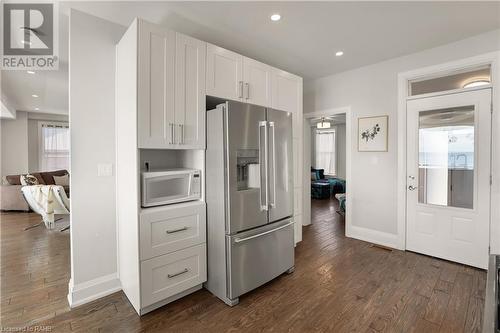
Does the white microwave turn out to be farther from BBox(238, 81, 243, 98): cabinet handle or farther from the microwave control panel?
BBox(238, 81, 243, 98): cabinet handle

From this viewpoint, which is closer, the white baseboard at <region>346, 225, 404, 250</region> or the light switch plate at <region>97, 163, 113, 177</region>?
the light switch plate at <region>97, 163, 113, 177</region>

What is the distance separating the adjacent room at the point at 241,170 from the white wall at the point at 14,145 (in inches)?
195

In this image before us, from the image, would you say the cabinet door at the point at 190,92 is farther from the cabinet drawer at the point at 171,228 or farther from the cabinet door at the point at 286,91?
the cabinet door at the point at 286,91

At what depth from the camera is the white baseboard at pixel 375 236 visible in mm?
3518

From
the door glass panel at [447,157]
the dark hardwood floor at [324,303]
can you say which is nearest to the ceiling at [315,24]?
the door glass panel at [447,157]

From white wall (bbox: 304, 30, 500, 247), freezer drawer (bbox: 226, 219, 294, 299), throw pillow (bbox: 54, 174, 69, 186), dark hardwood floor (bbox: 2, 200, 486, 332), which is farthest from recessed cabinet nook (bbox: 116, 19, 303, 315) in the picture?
throw pillow (bbox: 54, 174, 69, 186)

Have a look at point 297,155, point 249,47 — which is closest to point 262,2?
point 249,47

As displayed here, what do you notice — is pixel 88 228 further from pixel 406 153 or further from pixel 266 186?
pixel 406 153

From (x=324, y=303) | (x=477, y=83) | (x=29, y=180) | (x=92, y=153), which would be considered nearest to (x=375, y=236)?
(x=324, y=303)

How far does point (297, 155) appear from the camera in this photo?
3502mm

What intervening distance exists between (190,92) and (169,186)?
36.9 inches

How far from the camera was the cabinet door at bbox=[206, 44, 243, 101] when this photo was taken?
7.98ft

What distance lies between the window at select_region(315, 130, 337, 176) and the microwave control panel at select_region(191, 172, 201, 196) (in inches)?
302

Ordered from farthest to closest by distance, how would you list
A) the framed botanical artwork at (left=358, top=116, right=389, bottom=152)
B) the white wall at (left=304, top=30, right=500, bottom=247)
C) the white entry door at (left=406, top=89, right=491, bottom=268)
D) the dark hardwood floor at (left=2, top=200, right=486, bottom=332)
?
1. the framed botanical artwork at (left=358, top=116, right=389, bottom=152)
2. the white wall at (left=304, top=30, right=500, bottom=247)
3. the white entry door at (left=406, top=89, right=491, bottom=268)
4. the dark hardwood floor at (left=2, top=200, right=486, bottom=332)
